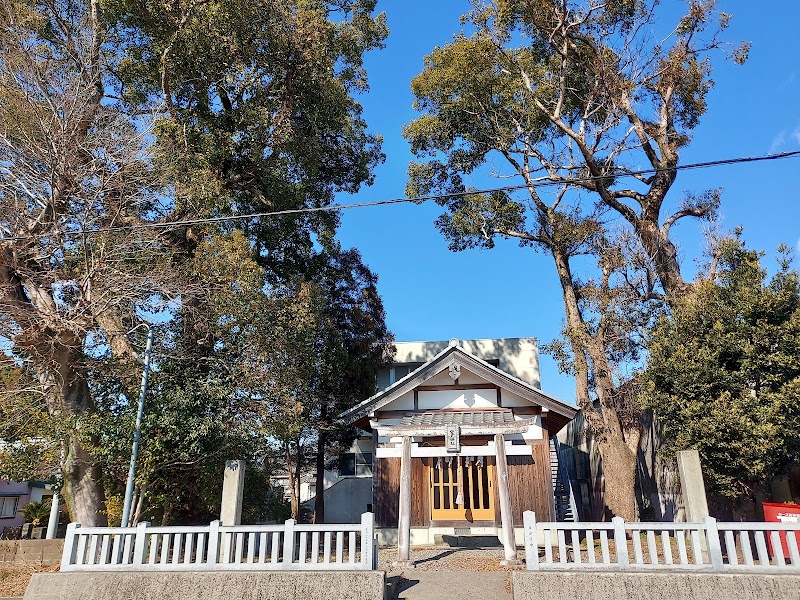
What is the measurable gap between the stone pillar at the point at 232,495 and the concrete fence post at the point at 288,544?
68.2 inches

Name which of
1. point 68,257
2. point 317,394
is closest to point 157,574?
point 68,257

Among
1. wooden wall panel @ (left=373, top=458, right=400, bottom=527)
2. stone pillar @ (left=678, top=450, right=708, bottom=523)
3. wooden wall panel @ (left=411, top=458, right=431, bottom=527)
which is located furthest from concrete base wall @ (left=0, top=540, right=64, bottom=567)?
stone pillar @ (left=678, top=450, right=708, bottom=523)

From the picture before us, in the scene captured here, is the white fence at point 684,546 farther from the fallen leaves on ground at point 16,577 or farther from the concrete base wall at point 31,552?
the concrete base wall at point 31,552

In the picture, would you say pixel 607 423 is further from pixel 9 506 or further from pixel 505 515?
pixel 9 506

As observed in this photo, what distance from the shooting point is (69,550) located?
27.3 feet

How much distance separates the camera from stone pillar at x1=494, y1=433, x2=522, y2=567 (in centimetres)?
976

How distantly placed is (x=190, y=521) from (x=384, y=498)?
5146mm

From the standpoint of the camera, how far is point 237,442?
12.3 metres

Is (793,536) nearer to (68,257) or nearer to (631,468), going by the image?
(631,468)

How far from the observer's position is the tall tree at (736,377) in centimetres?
1105

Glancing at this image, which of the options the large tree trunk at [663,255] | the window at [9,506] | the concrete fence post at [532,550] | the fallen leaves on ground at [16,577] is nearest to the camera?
the concrete fence post at [532,550]

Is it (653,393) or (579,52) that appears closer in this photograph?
(653,393)

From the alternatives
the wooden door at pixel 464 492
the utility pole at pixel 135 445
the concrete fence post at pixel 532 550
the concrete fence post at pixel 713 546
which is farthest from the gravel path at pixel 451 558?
the utility pole at pixel 135 445

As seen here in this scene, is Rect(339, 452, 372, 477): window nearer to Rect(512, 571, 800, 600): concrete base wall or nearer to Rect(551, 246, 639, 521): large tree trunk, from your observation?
Rect(551, 246, 639, 521): large tree trunk
